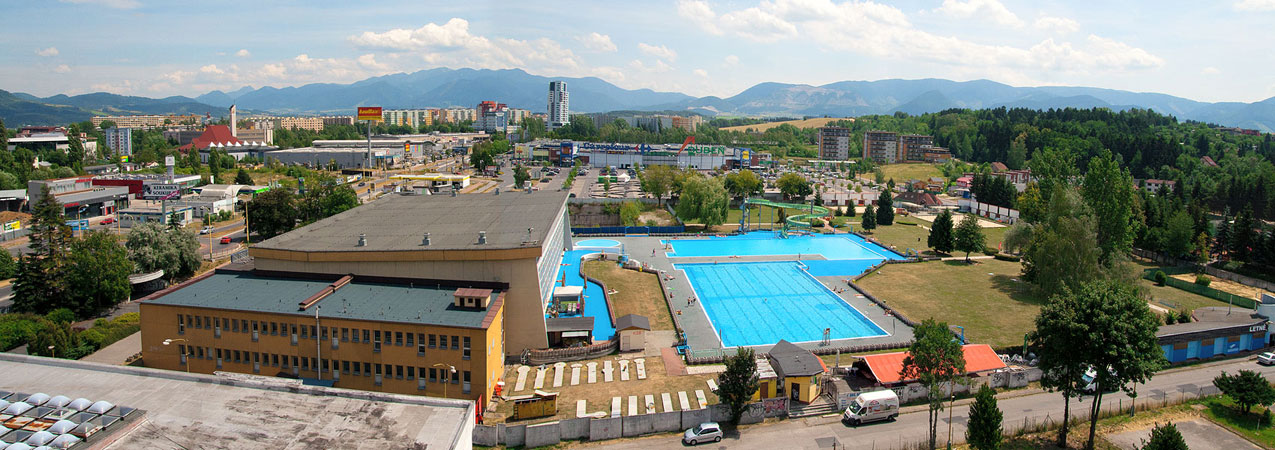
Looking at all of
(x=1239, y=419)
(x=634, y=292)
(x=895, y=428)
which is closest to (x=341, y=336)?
(x=634, y=292)

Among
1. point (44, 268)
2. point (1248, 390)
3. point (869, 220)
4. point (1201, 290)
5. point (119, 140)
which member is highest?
point (119, 140)

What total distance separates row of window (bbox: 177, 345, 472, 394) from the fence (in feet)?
104

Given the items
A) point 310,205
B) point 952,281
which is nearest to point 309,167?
point 310,205

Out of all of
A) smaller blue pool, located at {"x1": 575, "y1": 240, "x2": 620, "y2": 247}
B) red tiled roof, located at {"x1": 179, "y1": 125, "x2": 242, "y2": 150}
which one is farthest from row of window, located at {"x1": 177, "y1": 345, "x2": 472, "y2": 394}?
red tiled roof, located at {"x1": 179, "y1": 125, "x2": 242, "y2": 150}

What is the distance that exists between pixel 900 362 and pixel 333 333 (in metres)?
16.2

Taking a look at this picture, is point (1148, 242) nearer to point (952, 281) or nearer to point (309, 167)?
point (952, 281)

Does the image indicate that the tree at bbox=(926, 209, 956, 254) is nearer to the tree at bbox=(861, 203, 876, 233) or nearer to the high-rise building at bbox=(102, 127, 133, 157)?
the tree at bbox=(861, 203, 876, 233)

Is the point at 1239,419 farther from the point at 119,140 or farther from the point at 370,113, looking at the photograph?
the point at 119,140

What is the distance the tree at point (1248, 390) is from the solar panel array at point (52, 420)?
83.7 feet

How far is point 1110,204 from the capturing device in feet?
109

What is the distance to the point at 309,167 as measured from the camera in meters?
81.7

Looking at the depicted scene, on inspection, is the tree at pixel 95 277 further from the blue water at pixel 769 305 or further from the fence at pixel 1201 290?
the fence at pixel 1201 290

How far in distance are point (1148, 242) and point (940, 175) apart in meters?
48.7

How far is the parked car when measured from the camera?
1605cm
